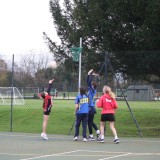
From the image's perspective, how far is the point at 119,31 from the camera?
723 inches

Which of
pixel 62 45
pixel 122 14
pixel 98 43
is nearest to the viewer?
pixel 122 14

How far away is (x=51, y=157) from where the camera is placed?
11.6m

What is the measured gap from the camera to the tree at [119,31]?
17.1 m

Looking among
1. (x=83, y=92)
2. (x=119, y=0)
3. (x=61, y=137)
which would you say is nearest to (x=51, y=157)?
(x=83, y=92)

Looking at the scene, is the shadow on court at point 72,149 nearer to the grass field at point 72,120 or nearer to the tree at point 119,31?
the grass field at point 72,120

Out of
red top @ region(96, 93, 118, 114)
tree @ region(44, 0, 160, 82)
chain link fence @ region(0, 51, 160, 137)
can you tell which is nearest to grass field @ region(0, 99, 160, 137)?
chain link fence @ region(0, 51, 160, 137)

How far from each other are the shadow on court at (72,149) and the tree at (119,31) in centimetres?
385

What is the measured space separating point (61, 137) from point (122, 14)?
5.42m

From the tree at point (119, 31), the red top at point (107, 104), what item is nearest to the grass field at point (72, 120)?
the tree at point (119, 31)

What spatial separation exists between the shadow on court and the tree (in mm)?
3854

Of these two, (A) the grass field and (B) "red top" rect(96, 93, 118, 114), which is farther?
(A) the grass field

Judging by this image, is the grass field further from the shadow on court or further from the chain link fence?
the shadow on court

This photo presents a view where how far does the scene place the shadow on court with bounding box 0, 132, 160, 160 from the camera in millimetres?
11688

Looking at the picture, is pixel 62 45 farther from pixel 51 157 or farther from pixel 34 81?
pixel 51 157
